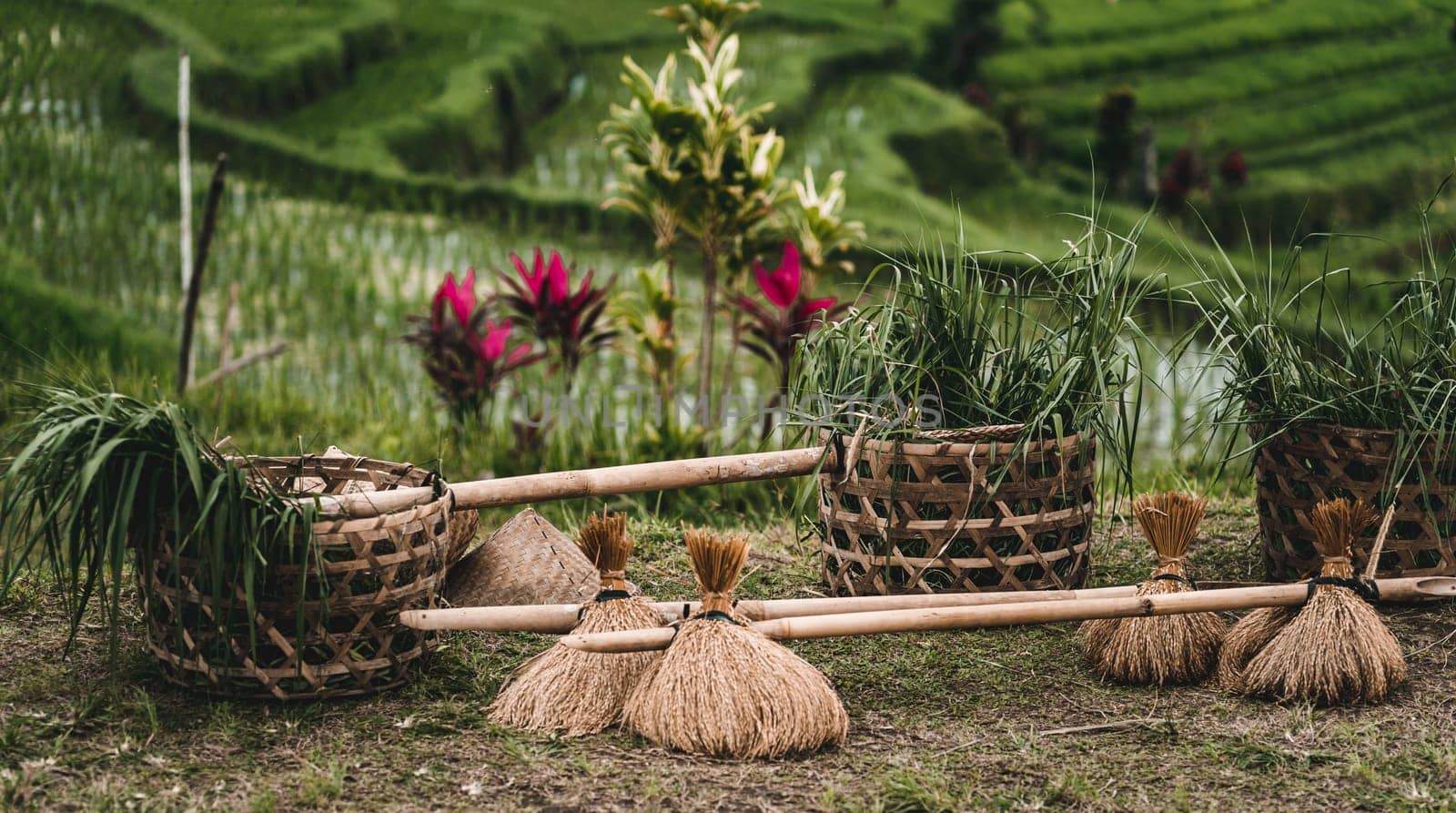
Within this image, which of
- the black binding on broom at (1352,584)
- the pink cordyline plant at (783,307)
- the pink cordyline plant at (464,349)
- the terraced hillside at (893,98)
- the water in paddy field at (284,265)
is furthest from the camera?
the terraced hillside at (893,98)

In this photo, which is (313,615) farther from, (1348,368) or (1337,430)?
(1348,368)

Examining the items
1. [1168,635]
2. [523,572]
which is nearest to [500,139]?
[523,572]

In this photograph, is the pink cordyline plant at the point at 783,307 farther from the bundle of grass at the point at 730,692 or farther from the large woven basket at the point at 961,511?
the bundle of grass at the point at 730,692

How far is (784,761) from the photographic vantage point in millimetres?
2381

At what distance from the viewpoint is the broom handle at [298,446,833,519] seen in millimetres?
2893

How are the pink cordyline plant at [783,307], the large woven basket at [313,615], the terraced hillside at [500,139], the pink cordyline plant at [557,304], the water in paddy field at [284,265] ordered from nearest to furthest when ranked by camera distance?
1. the large woven basket at [313,615]
2. the pink cordyline plant at [783,307]
3. the pink cordyline plant at [557,304]
4. the water in paddy field at [284,265]
5. the terraced hillside at [500,139]

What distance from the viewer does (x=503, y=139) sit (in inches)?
339

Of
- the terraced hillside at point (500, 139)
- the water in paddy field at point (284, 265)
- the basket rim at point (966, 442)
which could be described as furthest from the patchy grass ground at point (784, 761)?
the terraced hillside at point (500, 139)

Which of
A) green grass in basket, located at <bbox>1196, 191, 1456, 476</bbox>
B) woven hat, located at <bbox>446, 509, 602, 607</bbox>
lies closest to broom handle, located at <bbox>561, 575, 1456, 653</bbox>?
green grass in basket, located at <bbox>1196, 191, 1456, 476</bbox>

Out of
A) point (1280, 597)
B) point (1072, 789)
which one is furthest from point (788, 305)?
point (1072, 789)

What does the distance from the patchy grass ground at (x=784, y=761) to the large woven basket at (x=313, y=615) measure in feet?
0.18

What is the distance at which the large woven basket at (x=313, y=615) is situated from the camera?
2500 mm

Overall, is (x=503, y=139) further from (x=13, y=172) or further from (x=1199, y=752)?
(x=1199, y=752)

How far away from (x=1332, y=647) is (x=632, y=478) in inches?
52.0
